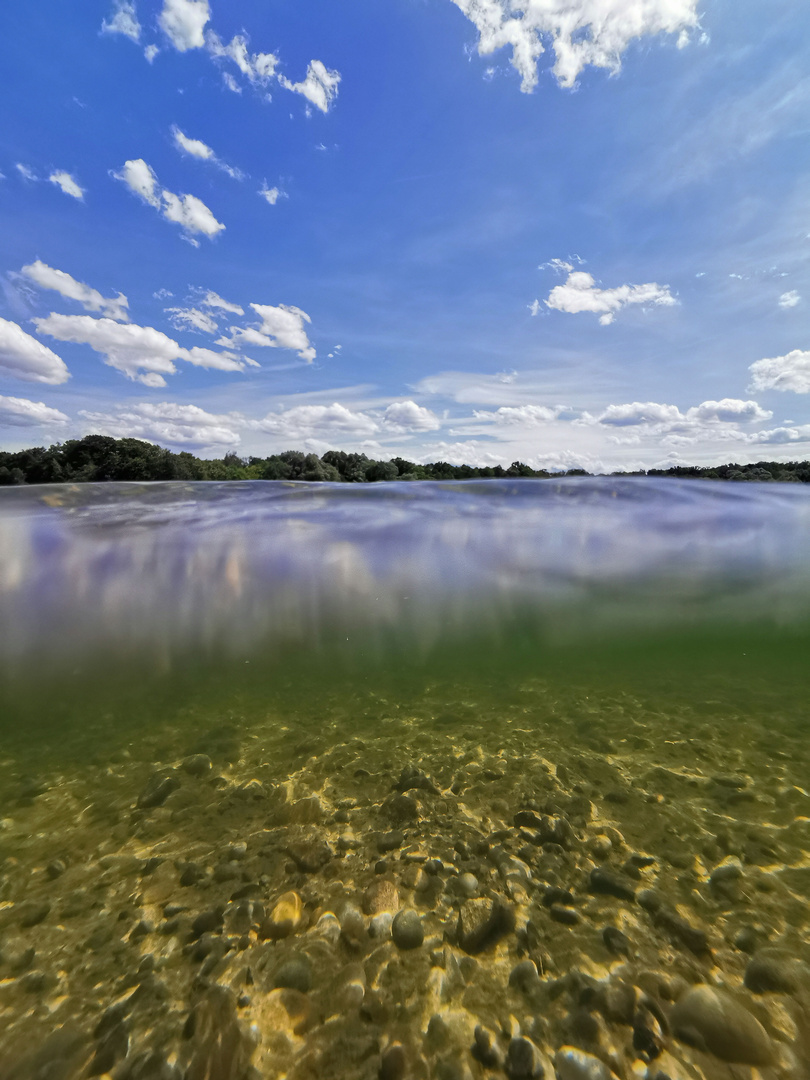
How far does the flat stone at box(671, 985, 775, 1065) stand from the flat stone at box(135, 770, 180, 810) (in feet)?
10.2

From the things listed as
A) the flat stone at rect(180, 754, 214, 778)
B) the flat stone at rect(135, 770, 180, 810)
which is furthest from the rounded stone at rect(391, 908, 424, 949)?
the flat stone at rect(180, 754, 214, 778)

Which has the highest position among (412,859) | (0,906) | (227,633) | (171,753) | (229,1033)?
(229,1033)

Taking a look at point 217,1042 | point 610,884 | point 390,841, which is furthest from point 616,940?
point 217,1042

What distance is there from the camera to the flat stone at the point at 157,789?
288 cm

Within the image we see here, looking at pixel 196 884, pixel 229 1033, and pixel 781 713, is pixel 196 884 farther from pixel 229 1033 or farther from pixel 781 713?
pixel 781 713

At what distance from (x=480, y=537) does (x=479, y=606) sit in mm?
3124

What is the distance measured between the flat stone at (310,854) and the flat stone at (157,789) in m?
1.29

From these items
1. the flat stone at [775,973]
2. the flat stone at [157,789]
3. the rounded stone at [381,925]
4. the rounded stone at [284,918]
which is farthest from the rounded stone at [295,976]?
the flat stone at [157,789]

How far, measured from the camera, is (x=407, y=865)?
82.7 inches

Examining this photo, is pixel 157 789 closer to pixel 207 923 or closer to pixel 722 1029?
pixel 207 923

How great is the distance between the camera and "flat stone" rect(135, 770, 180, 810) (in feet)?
9.45

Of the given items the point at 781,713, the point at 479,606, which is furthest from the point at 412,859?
the point at 479,606

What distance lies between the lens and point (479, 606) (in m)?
9.40

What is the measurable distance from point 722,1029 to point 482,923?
0.83 m
